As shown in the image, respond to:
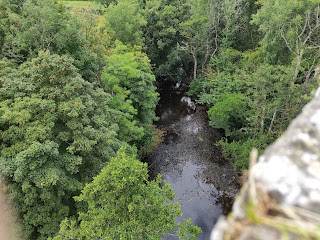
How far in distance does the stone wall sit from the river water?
1512cm

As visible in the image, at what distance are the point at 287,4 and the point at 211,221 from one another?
14.2m

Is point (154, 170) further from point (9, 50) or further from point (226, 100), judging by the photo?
point (9, 50)

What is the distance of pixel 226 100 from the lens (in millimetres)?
22375

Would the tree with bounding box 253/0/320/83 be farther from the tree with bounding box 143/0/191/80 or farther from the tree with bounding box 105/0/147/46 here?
the tree with bounding box 143/0/191/80

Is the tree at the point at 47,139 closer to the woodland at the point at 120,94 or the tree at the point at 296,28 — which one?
the woodland at the point at 120,94

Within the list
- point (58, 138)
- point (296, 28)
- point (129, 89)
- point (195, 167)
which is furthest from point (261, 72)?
point (58, 138)

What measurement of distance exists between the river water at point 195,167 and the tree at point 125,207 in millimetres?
7199

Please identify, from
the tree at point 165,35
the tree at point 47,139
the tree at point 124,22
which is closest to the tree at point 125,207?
the tree at point 47,139

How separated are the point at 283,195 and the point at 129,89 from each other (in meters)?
18.4

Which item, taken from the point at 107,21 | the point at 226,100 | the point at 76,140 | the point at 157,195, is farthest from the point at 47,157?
the point at 107,21

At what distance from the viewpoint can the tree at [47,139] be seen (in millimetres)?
10938

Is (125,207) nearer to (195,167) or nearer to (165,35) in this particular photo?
(195,167)

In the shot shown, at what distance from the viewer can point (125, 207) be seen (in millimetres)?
9250

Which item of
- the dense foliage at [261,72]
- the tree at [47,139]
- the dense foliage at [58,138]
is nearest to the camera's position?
the dense foliage at [58,138]
